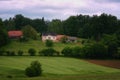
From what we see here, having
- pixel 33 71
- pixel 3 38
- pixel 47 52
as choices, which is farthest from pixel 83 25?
pixel 33 71

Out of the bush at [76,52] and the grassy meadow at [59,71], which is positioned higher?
the bush at [76,52]

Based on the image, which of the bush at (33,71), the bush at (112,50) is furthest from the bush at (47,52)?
the bush at (33,71)

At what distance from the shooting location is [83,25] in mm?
164750

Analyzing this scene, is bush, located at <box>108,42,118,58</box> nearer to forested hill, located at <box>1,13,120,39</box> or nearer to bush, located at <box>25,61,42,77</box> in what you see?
forested hill, located at <box>1,13,120,39</box>

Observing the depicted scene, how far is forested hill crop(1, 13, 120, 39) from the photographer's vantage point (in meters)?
142

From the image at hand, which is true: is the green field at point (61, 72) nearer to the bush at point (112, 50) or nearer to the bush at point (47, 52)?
the bush at point (47, 52)

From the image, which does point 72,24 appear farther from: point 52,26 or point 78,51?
point 78,51

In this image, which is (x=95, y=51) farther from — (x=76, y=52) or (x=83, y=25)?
(x=83, y=25)

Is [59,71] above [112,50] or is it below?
below

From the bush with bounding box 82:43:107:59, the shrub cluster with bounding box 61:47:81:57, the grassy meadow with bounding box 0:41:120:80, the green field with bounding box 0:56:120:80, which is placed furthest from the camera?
the shrub cluster with bounding box 61:47:81:57

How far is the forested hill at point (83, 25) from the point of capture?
142 meters

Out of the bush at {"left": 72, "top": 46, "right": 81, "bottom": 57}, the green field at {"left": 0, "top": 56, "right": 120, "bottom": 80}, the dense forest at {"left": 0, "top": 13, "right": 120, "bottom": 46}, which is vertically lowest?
the green field at {"left": 0, "top": 56, "right": 120, "bottom": 80}

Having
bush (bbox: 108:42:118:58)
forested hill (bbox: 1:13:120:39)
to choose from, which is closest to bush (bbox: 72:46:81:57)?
bush (bbox: 108:42:118:58)

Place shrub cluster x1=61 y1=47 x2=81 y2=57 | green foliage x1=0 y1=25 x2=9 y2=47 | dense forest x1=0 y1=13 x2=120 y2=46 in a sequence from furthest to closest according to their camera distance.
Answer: dense forest x1=0 y1=13 x2=120 y2=46 → green foliage x1=0 y1=25 x2=9 y2=47 → shrub cluster x1=61 y1=47 x2=81 y2=57
